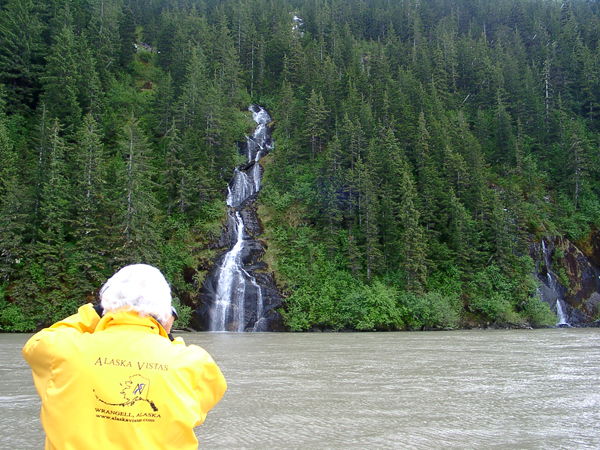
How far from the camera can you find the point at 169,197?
123 feet

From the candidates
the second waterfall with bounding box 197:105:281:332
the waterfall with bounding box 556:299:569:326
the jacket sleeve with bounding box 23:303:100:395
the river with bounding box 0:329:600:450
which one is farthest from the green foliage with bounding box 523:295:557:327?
the jacket sleeve with bounding box 23:303:100:395

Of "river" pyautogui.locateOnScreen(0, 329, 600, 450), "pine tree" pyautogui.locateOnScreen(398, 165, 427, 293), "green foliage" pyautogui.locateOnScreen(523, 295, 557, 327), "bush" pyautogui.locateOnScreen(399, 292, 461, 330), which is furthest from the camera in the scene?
"pine tree" pyautogui.locateOnScreen(398, 165, 427, 293)

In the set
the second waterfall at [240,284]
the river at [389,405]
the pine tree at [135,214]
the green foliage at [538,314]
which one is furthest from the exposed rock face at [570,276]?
the pine tree at [135,214]

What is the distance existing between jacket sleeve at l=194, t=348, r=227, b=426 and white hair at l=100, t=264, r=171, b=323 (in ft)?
1.20

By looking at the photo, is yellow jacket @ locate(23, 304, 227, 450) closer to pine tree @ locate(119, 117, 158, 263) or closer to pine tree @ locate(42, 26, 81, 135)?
pine tree @ locate(119, 117, 158, 263)

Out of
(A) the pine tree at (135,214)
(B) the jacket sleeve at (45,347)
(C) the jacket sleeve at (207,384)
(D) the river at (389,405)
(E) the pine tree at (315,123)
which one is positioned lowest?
(D) the river at (389,405)

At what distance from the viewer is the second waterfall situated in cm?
2912

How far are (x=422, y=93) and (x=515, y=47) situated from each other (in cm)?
2896

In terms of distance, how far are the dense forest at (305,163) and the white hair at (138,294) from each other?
89.3ft

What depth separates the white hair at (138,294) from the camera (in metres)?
2.35

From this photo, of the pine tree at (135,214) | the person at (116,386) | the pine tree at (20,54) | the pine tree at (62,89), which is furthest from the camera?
the pine tree at (20,54)

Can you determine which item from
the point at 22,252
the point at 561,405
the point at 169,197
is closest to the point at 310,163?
the point at 169,197

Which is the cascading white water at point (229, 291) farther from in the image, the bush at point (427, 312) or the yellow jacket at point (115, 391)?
the yellow jacket at point (115, 391)

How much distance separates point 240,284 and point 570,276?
2720 centimetres
